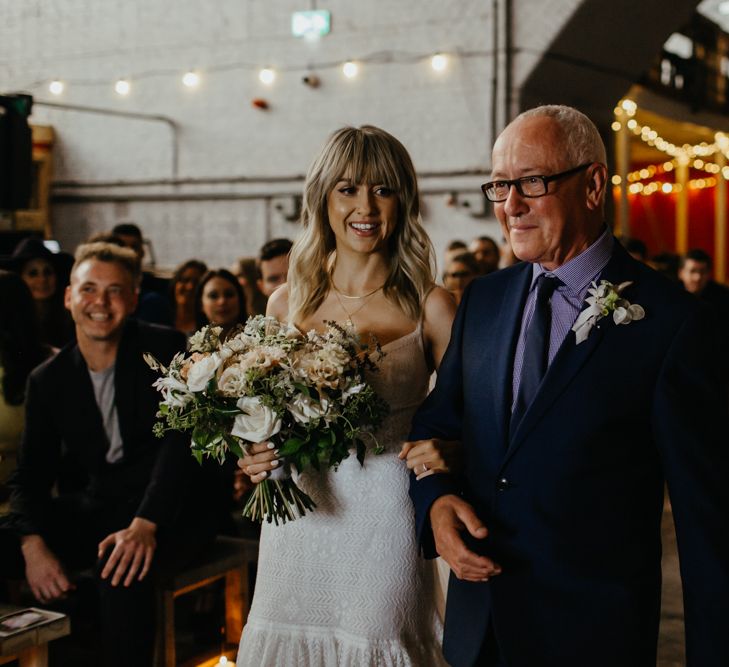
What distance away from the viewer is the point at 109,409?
3.76m

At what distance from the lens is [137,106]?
1321 cm

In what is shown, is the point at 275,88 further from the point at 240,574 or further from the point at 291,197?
the point at 240,574

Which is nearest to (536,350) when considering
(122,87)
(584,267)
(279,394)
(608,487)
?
(584,267)

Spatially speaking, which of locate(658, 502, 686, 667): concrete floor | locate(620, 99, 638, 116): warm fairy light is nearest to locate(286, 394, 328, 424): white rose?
locate(658, 502, 686, 667): concrete floor

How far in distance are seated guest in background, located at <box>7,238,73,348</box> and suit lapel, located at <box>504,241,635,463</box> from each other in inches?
164

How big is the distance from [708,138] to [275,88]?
1102 cm

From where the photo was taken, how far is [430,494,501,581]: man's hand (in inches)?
75.9

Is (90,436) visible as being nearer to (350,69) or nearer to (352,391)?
(352,391)

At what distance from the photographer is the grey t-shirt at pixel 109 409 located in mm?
3744

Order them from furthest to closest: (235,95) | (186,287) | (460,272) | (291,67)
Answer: (235,95), (291,67), (186,287), (460,272)

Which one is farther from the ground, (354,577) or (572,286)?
(572,286)

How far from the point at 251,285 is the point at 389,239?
13.2ft

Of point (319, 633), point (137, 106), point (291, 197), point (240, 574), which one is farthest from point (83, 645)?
point (137, 106)

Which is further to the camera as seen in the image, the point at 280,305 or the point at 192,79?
the point at 192,79
